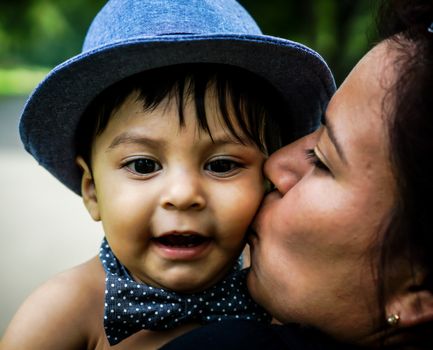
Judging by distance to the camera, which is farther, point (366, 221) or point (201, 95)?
point (201, 95)

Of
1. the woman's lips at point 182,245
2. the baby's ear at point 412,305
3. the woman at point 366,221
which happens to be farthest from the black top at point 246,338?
the woman's lips at point 182,245

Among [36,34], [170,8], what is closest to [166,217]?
[170,8]

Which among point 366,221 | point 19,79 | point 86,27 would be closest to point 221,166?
point 366,221

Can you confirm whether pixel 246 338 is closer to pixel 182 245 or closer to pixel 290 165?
pixel 182 245

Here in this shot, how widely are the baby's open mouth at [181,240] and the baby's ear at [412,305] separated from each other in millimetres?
570

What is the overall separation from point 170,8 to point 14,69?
2422 cm

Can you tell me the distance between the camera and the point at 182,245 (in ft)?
6.30

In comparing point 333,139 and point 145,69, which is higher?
point 145,69

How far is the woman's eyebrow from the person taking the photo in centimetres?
165

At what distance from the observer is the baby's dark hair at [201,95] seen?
6.39 feet

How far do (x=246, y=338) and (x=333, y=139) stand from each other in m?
0.54

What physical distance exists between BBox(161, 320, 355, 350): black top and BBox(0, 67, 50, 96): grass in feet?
50.3

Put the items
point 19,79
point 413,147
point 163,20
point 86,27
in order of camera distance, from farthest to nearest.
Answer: point 86,27 < point 19,79 < point 163,20 < point 413,147

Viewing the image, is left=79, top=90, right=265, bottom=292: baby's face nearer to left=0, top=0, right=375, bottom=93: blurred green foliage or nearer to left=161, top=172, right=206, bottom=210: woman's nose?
left=161, top=172, right=206, bottom=210: woman's nose
